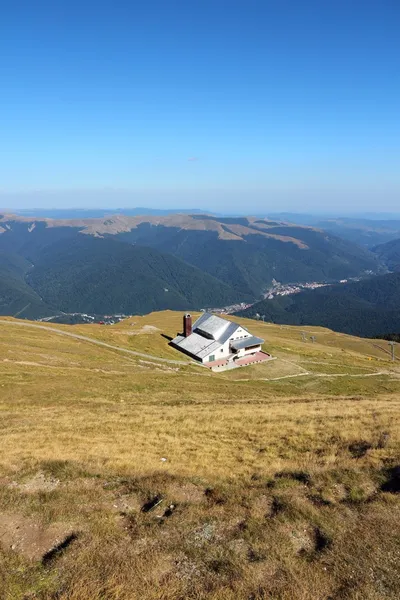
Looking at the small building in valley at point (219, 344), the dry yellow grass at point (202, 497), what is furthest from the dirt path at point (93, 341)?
the dry yellow grass at point (202, 497)

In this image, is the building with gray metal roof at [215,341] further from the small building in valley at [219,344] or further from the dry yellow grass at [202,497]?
the dry yellow grass at [202,497]

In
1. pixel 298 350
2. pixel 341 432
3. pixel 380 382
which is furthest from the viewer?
pixel 298 350

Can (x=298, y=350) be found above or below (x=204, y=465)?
below

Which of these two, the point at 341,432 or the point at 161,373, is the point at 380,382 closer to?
the point at 161,373

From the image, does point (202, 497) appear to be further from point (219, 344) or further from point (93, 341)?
point (93, 341)

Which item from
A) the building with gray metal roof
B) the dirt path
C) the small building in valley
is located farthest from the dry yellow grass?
the building with gray metal roof

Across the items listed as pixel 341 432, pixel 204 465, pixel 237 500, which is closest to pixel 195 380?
pixel 341 432

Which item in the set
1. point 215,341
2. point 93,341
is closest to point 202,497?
point 93,341
